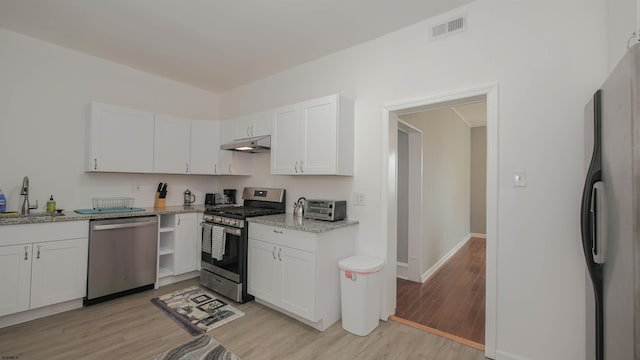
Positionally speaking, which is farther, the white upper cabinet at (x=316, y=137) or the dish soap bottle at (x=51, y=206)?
the dish soap bottle at (x=51, y=206)

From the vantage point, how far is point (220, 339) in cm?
239

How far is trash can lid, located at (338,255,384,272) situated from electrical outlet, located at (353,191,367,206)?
55cm

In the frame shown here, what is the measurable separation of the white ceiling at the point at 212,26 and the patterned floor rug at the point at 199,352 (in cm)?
283

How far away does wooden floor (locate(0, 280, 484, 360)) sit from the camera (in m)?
2.20

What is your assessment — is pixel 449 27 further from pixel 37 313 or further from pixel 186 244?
pixel 37 313

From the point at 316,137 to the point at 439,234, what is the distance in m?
2.95

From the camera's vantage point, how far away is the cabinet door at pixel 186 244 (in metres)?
3.62

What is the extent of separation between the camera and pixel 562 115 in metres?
1.93

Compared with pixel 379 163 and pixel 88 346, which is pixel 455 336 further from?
pixel 88 346

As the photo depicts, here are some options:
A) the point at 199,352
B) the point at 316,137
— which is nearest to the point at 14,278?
the point at 199,352

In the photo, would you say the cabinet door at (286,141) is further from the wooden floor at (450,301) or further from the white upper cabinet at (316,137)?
the wooden floor at (450,301)

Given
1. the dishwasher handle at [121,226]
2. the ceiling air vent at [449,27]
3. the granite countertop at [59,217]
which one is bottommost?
the dishwasher handle at [121,226]

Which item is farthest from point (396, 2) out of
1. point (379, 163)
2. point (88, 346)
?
point (88, 346)

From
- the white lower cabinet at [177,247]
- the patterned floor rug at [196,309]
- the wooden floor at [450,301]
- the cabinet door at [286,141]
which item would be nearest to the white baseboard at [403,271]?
the wooden floor at [450,301]
